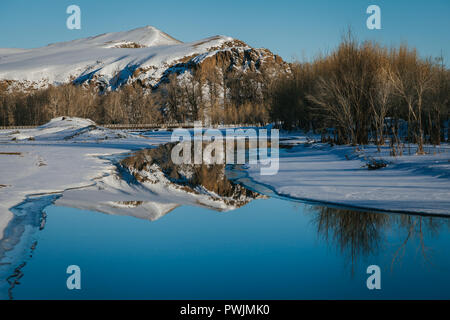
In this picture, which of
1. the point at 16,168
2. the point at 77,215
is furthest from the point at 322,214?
the point at 16,168

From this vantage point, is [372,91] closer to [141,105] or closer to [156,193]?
[156,193]

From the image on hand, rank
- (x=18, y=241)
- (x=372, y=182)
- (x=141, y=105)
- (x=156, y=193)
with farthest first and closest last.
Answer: (x=141, y=105)
(x=372, y=182)
(x=156, y=193)
(x=18, y=241)

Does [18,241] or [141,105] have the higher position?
[141,105]

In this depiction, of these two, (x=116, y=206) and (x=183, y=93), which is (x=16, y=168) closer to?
(x=116, y=206)

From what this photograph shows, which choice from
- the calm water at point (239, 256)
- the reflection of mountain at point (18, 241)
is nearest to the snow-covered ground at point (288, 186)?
the reflection of mountain at point (18, 241)

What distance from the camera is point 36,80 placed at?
147 m

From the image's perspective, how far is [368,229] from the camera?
6020mm

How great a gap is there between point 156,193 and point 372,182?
16.3 ft

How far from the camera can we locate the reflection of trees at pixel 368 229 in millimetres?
5184

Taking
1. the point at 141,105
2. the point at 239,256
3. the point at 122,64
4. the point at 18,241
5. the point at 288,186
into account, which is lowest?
the point at 239,256

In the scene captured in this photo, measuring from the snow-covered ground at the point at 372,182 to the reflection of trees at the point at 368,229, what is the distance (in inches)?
16.2

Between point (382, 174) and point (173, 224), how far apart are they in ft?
20.4

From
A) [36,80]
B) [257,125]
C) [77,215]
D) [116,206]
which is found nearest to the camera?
[77,215]

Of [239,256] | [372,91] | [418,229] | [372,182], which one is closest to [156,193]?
[239,256]
